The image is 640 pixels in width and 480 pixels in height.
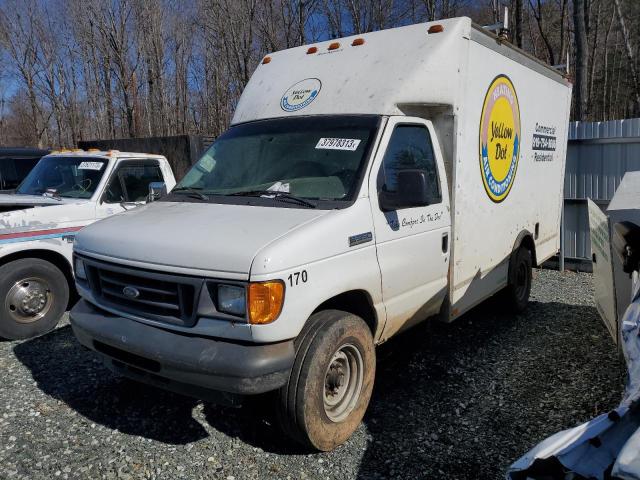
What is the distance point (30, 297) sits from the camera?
5.62 m

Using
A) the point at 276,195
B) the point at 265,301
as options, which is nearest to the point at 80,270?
the point at 276,195

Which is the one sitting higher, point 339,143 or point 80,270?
point 339,143

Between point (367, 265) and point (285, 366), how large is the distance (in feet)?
3.11

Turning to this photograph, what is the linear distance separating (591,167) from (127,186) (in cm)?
713

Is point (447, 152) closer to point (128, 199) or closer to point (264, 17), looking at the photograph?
point (128, 199)

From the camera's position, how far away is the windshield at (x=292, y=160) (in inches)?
147

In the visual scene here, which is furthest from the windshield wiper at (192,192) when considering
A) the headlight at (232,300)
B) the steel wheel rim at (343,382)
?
the steel wheel rim at (343,382)

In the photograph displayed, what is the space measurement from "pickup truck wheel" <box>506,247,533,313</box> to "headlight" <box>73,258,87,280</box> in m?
4.30

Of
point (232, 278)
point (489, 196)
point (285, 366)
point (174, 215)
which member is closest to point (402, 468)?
point (285, 366)

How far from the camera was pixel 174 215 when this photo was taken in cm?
367

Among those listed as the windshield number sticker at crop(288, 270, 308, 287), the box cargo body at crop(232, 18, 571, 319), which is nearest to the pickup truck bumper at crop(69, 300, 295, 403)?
the windshield number sticker at crop(288, 270, 308, 287)

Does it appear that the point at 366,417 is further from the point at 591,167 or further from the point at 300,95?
the point at 591,167

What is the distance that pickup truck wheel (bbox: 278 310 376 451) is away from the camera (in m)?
3.16

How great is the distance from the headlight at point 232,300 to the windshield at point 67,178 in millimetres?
4009
